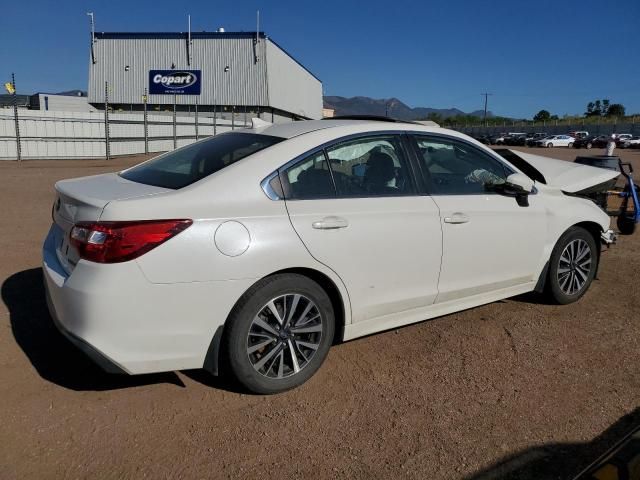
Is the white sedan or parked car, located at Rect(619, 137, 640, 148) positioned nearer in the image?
the white sedan

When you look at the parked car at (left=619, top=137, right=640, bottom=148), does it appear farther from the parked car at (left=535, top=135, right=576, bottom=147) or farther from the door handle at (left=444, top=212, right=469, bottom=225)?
the door handle at (left=444, top=212, right=469, bottom=225)

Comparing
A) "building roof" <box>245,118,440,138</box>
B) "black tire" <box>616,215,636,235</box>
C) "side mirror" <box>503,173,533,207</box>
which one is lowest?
"black tire" <box>616,215,636,235</box>

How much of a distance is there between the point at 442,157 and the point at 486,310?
1500 millimetres

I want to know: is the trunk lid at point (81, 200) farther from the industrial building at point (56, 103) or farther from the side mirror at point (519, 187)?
the industrial building at point (56, 103)

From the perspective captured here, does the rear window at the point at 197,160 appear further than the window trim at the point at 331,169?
Yes

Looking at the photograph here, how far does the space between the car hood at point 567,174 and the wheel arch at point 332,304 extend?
96.8 inches

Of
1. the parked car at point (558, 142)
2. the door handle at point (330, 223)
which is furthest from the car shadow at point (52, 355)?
the parked car at point (558, 142)

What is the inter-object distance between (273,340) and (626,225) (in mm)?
7023

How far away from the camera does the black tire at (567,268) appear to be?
4836 mm

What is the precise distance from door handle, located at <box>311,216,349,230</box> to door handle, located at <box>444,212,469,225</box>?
88 centimetres

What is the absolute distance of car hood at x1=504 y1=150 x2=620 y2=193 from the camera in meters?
5.06

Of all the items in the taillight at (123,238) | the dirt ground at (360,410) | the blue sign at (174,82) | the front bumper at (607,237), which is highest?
the blue sign at (174,82)

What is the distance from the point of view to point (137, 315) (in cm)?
293

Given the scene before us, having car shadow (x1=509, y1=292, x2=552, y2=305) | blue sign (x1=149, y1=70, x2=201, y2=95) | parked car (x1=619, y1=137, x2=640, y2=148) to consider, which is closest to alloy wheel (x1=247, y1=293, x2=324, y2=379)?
car shadow (x1=509, y1=292, x2=552, y2=305)
